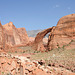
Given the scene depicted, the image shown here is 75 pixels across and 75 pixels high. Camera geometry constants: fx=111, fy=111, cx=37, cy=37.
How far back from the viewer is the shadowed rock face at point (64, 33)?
636 inches

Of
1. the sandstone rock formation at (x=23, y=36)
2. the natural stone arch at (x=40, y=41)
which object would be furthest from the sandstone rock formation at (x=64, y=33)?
the sandstone rock formation at (x=23, y=36)

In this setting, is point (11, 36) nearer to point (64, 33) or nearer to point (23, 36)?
point (23, 36)

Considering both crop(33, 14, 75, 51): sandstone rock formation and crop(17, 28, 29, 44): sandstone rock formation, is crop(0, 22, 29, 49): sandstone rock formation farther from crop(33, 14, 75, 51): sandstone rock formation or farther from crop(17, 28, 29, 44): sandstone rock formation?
crop(33, 14, 75, 51): sandstone rock formation

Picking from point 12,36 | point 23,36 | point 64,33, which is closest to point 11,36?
point 12,36

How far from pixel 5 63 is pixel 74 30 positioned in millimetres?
12825

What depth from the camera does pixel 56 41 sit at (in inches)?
653

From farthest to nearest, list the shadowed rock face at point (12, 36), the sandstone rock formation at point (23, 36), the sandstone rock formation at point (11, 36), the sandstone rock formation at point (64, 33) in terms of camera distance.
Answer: the sandstone rock formation at point (23, 36) → the shadowed rock face at point (12, 36) → the sandstone rock formation at point (11, 36) → the sandstone rock formation at point (64, 33)

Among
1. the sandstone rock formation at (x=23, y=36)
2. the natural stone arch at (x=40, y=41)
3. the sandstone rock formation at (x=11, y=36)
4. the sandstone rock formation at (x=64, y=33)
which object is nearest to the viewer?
the sandstone rock formation at (x=64, y=33)

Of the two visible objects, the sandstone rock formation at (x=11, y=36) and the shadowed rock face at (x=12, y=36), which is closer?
the sandstone rock formation at (x=11, y=36)

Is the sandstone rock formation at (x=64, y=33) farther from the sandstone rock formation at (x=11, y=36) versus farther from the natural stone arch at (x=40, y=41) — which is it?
the sandstone rock formation at (x=11, y=36)

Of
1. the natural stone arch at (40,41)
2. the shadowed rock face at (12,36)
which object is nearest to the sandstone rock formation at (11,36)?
the shadowed rock face at (12,36)

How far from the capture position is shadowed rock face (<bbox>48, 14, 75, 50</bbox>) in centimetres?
1615

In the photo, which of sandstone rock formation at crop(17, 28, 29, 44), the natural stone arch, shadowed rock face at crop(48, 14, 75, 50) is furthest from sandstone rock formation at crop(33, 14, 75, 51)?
sandstone rock formation at crop(17, 28, 29, 44)

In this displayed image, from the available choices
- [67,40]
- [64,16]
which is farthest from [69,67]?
[64,16]
